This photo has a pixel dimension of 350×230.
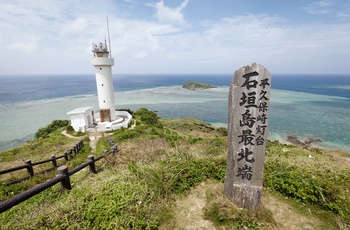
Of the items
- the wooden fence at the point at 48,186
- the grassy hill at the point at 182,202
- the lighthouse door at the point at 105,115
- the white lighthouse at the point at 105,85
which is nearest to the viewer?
the wooden fence at the point at 48,186

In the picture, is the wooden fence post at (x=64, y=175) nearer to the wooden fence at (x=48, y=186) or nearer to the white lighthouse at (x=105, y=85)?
the wooden fence at (x=48, y=186)

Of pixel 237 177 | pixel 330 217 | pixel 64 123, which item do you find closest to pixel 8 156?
pixel 64 123

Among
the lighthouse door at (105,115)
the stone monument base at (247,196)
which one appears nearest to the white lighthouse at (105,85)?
the lighthouse door at (105,115)

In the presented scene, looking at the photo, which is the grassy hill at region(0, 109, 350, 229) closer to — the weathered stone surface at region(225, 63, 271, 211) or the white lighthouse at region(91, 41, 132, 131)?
the weathered stone surface at region(225, 63, 271, 211)

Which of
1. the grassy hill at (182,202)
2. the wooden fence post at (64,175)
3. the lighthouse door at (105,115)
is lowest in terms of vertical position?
the lighthouse door at (105,115)

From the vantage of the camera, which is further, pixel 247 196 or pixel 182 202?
pixel 182 202

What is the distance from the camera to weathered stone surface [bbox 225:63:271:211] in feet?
11.1

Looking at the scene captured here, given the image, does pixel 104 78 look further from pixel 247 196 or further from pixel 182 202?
pixel 247 196

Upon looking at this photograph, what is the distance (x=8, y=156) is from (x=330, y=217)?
1780 cm

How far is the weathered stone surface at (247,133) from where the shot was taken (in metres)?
3.38

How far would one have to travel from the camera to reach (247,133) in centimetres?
358

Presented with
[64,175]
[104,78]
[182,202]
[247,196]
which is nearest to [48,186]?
[64,175]

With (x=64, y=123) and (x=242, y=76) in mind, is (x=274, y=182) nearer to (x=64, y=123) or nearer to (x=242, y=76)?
(x=242, y=76)

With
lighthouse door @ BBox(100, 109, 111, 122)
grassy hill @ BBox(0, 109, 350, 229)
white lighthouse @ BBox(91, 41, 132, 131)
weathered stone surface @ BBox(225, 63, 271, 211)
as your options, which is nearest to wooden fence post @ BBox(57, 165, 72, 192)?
grassy hill @ BBox(0, 109, 350, 229)
